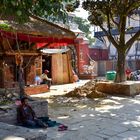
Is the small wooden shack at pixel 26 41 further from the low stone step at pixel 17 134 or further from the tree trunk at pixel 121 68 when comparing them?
the low stone step at pixel 17 134

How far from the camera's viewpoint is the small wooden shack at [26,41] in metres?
12.4

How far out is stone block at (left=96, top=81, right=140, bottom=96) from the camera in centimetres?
1591

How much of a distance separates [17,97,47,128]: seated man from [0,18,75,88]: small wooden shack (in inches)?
141

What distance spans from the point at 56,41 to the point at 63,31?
1.60 feet

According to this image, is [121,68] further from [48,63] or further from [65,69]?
[48,63]

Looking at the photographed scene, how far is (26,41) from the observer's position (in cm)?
1433

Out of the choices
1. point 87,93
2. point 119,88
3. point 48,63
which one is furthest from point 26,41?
point 48,63

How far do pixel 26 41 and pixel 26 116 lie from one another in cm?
600

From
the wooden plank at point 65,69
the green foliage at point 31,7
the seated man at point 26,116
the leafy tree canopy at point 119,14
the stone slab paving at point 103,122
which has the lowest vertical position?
the stone slab paving at point 103,122

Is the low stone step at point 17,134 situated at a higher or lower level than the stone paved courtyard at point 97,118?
higher

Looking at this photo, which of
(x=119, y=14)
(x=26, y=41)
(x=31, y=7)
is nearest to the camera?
(x=31, y=7)

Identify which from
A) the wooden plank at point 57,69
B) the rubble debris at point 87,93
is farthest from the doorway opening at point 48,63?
the rubble debris at point 87,93

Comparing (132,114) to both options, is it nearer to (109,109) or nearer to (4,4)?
(109,109)

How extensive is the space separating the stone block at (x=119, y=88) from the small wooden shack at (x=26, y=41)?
3.24 metres
